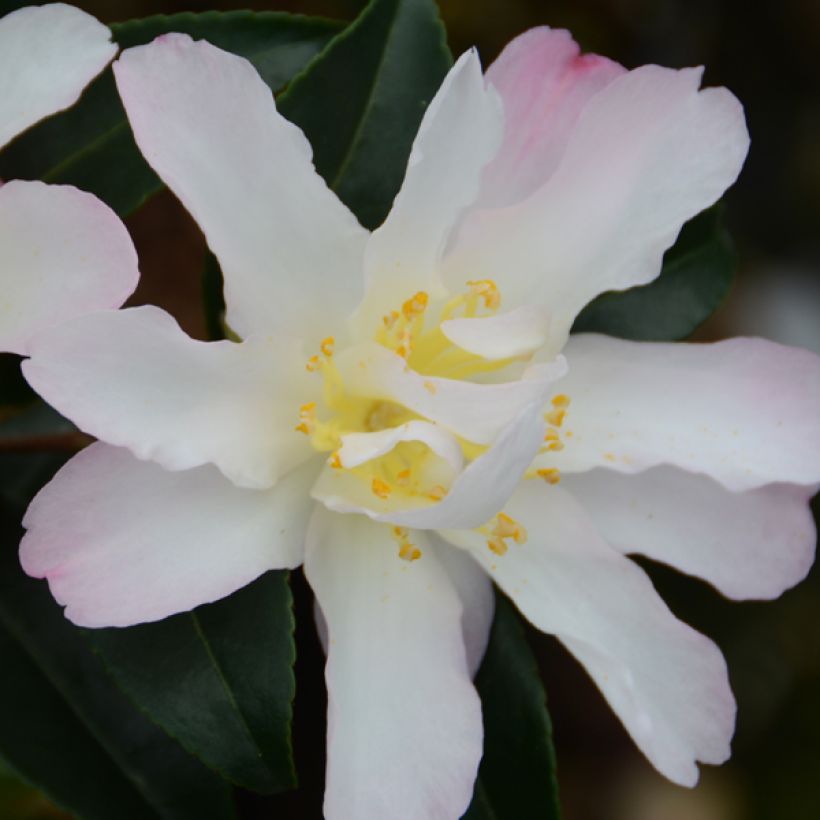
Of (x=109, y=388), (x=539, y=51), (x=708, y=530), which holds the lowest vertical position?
(x=708, y=530)

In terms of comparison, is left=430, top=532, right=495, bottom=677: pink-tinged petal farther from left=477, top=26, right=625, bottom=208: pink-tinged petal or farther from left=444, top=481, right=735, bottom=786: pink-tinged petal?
left=477, top=26, right=625, bottom=208: pink-tinged petal

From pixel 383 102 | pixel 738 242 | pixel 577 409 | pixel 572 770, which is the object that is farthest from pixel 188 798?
pixel 738 242

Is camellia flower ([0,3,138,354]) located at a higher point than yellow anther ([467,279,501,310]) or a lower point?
higher

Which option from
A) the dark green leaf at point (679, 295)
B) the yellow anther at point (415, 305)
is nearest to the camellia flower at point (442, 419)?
the yellow anther at point (415, 305)

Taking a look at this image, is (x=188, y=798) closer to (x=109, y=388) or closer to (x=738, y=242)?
(x=109, y=388)

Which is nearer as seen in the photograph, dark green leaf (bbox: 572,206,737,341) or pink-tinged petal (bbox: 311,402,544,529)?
pink-tinged petal (bbox: 311,402,544,529)

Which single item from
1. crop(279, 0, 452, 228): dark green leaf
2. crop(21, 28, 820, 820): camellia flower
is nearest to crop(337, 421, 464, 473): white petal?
crop(21, 28, 820, 820): camellia flower

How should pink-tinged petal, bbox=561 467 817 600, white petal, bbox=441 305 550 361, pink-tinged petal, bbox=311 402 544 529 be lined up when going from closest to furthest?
pink-tinged petal, bbox=311 402 544 529, white petal, bbox=441 305 550 361, pink-tinged petal, bbox=561 467 817 600
